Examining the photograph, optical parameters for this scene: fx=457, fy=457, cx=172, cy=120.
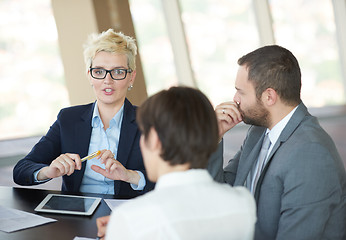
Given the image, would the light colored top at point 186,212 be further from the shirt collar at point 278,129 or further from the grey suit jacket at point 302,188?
the shirt collar at point 278,129

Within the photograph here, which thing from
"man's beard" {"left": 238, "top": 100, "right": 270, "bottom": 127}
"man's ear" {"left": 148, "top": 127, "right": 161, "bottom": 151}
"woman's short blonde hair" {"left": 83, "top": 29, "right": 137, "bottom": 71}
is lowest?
"man's beard" {"left": 238, "top": 100, "right": 270, "bottom": 127}

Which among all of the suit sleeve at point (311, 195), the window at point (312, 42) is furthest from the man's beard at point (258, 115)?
the window at point (312, 42)

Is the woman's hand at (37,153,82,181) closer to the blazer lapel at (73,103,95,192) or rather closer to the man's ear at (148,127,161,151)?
the blazer lapel at (73,103,95,192)

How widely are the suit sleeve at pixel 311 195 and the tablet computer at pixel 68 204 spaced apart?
2.55ft

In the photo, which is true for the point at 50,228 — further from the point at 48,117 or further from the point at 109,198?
the point at 48,117

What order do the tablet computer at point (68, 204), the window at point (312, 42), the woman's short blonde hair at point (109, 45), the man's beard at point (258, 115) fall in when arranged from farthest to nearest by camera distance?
the window at point (312, 42) < the woman's short blonde hair at point (109, 45) < the man's beard at point (258, 115) < the tablet computer at point (68, 204)

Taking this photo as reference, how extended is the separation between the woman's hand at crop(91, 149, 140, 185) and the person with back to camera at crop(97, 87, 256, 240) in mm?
786

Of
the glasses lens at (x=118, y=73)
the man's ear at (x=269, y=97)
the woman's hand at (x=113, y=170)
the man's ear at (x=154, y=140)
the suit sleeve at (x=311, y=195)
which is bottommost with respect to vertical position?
the suit sleeve at (x=311, y=195)

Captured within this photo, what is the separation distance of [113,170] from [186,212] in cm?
99

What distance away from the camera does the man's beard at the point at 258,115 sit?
212 cm

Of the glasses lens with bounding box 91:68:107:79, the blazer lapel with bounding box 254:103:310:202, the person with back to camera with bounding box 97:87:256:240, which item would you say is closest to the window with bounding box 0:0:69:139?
the glasses lens with bounding box 91:68:107:79

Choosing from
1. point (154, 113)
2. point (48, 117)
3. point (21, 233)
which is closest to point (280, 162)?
point (154, 113)

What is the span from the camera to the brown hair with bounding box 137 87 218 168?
1158 millimetres

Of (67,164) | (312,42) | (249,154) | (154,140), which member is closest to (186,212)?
(154,140)
